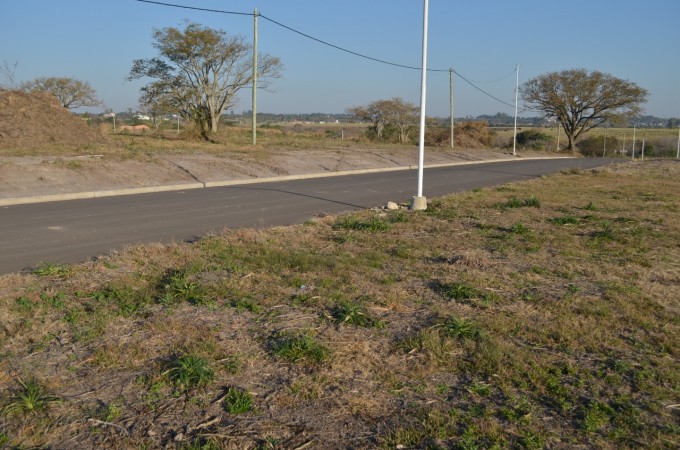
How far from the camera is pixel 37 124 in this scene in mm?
24547

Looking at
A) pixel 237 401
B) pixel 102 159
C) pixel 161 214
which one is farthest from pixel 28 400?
pixel 102 159

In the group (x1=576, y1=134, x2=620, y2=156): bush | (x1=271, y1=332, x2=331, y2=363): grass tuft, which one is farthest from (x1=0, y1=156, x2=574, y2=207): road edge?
(x1=576, y1=134, x2=620, y2=156): bush

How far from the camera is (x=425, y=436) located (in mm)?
3764

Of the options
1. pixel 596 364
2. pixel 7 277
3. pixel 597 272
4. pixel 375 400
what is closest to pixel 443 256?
pixel 597 272

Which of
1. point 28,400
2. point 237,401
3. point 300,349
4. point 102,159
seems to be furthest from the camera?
point 102,159

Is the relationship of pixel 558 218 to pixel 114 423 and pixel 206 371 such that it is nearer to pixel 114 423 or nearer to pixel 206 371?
pixel 206 371

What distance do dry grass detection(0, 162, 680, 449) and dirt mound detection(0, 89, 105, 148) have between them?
57.0ft

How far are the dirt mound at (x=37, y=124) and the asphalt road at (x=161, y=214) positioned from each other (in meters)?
9.74

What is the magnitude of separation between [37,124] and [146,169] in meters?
7.95

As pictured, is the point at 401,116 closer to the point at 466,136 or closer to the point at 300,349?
the point at 466,136

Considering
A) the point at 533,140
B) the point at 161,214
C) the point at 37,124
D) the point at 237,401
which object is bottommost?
the point at 237,401

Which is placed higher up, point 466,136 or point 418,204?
point 466,136

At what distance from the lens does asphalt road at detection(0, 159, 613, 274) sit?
918 cm

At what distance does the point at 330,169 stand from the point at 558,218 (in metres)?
15.0
